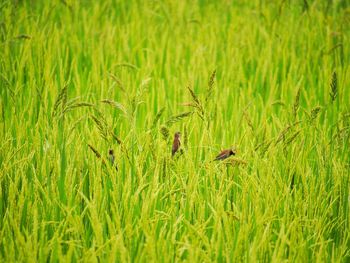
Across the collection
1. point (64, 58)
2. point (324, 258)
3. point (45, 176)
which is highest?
point (64, 58)

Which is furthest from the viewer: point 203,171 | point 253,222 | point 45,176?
point 203,171

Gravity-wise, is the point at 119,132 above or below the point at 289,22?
below

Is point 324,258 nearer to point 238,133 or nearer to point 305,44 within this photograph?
point 238,133

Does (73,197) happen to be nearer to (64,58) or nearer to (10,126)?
(10,126)

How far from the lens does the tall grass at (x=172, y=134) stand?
1523mm

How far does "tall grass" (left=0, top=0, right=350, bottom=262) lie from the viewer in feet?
5.00

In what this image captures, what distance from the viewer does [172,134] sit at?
2.11m

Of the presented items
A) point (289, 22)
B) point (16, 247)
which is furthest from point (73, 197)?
point (289, 22)

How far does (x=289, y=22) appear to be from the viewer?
11.3 ft

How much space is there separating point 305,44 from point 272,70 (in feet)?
1.36

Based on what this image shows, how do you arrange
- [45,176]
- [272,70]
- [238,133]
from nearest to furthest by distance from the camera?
[45,176] → [238,133] → [272,70]

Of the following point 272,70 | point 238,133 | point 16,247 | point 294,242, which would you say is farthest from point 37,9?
point 294,242

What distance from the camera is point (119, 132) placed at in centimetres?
215

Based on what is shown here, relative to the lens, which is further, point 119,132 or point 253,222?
point 119,132
